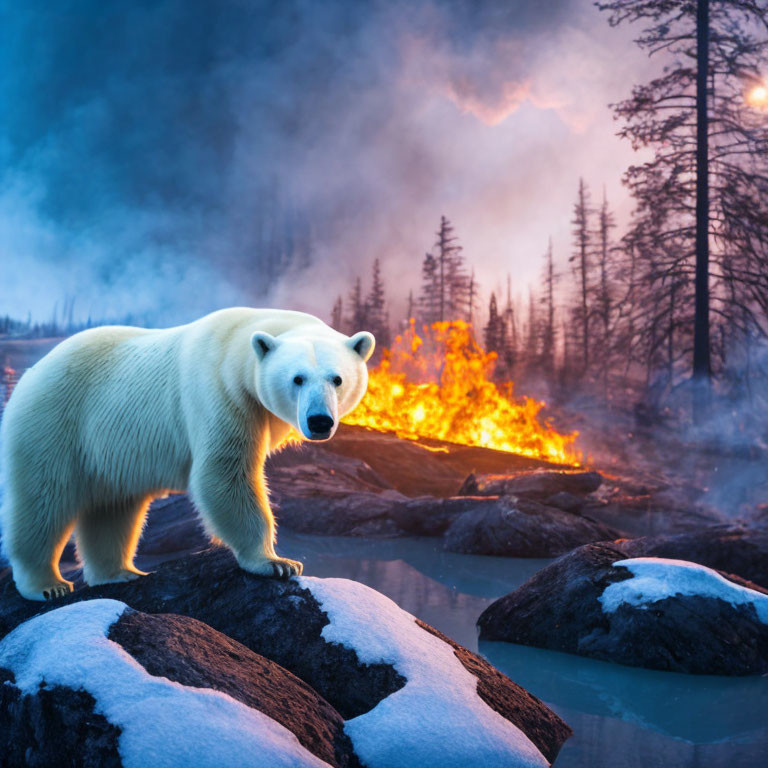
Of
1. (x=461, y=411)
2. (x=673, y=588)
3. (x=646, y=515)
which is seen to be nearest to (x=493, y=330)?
(x=461, y=411)

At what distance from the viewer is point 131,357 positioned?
3.51m

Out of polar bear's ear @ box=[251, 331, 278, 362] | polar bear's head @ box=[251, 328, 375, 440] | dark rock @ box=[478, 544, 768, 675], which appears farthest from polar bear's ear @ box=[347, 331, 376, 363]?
dark rock @ box=[478, 544, 768, 675]

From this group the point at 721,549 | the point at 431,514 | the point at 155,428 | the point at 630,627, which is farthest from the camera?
the point at 431,514

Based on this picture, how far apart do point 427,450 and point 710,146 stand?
8.13 m

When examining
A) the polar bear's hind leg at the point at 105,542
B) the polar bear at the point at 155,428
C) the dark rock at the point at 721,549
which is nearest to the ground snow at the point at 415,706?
the polar bear at the point at 155,428

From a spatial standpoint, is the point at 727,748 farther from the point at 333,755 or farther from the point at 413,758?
the point at 333,755

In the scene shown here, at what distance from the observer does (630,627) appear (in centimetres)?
406

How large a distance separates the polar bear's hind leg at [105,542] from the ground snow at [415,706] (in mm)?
1243

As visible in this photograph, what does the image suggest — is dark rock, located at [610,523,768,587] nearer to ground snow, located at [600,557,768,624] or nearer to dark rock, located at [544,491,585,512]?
ground snow, located at [600,557,768,624]

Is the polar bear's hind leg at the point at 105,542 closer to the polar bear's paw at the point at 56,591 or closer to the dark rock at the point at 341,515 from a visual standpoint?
the polar bear's paw at the point at 56,591

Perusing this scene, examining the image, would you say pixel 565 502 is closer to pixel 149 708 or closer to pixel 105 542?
pixel 105 542

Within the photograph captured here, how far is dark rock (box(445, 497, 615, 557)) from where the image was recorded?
7281mm

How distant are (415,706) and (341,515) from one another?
19.9 feet

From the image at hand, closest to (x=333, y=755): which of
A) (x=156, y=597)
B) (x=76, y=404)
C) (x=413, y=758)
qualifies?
(x=413, y=758)
